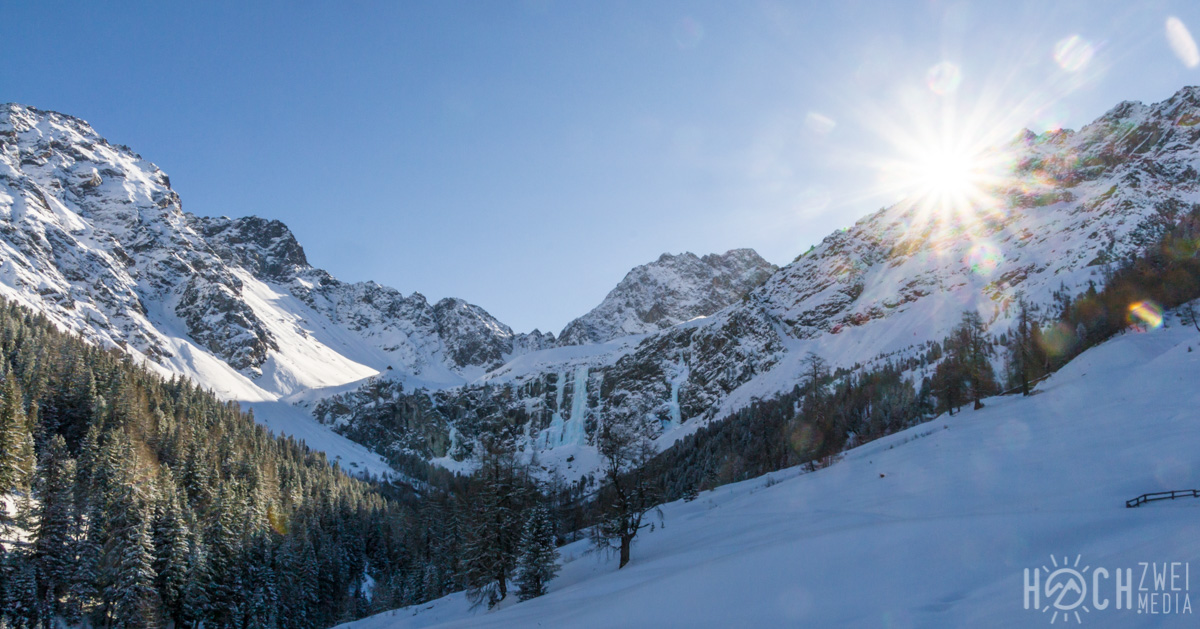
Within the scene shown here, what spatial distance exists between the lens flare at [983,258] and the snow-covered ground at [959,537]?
13946 centimetres

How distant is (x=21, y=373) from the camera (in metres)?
69.8

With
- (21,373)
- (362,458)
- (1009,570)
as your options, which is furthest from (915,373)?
(362,458)

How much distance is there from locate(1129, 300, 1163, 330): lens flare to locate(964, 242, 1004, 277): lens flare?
9755 cm

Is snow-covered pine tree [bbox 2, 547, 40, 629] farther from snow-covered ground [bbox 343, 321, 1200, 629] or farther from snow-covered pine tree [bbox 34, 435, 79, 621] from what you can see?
snow-covered ground [bbox 343, 321, 1200, 629]

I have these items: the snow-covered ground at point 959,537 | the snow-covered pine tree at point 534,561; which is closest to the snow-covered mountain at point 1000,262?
the snow-covered ground at point 959,537

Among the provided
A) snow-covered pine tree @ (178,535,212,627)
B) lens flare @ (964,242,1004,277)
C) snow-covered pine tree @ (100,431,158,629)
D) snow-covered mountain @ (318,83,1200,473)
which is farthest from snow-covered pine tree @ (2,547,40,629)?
lens flare @ (964,242,1004,277)

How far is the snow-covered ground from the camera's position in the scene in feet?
32.2

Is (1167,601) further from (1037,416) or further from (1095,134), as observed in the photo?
(1095,134)

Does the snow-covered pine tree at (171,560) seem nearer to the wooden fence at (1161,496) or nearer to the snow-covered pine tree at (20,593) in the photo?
the snow-covered pine tree at (20,593)

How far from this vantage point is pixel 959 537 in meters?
13.5

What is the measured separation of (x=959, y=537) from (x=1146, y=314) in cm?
6912

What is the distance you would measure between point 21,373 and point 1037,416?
3944 inches

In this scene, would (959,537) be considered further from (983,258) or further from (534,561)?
(983,258)

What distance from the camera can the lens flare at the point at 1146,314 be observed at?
58.4 metres
